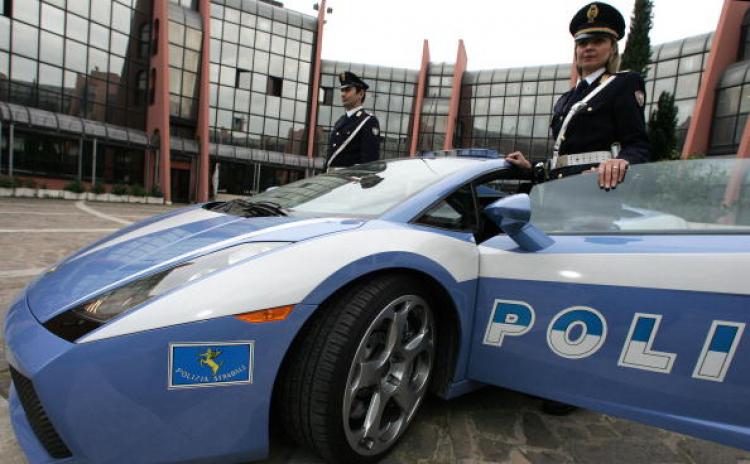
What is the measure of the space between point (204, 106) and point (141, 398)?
2709 cm

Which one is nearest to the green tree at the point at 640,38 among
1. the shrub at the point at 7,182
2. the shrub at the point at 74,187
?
the shrub at the point at 74,187

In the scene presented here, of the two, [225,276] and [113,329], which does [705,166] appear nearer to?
[225,276]

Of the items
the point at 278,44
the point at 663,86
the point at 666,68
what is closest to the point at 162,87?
the point at 278,44

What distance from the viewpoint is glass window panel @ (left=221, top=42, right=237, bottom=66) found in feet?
89.9

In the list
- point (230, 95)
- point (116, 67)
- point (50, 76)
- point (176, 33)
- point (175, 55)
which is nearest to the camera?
point (50, 76)

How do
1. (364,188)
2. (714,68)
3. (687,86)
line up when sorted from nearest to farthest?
(364,188) < (714,68) < (687,86)

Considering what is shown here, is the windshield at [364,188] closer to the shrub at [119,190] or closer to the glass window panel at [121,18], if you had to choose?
the shrub at [119,190]

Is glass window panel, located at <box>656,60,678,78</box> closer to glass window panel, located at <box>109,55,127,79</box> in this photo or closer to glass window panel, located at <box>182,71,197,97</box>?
glass window panel, located at <box>182,71,197,97</box>

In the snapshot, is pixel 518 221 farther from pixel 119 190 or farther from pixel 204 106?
pixel 204 106

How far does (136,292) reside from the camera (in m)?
1.29

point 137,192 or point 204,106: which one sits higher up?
point 204,106

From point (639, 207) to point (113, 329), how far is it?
184cm

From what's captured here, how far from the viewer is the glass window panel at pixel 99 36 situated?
21.0m

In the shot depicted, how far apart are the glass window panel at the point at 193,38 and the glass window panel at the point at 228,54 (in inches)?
80.6
